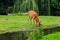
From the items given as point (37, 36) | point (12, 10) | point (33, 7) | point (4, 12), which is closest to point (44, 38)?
point (37, 36)

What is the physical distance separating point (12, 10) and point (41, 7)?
3.20 meters

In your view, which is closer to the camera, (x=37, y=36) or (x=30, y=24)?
(x=37, y=36)

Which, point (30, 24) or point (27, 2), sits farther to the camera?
point (27, 2)

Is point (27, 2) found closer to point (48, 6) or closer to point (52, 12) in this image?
point (48, 6)

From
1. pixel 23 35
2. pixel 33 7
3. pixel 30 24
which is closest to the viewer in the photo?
pixel 23 35

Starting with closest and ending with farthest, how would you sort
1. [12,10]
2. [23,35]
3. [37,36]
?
1. [37,36]
2. [23,35]
3. [12,10]

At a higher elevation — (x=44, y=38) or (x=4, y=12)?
(x=44, y=38)

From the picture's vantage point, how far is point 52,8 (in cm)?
2459

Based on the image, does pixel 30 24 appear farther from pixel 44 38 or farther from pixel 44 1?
pixel 44 1

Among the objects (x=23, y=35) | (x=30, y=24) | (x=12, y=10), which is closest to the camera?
(x=23, y=35)

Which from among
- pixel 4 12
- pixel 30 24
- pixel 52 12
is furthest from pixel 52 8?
pixel 30 24

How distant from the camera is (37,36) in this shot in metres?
8.90

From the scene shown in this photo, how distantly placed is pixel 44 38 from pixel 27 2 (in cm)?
1240

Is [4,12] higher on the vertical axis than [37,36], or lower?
lower
